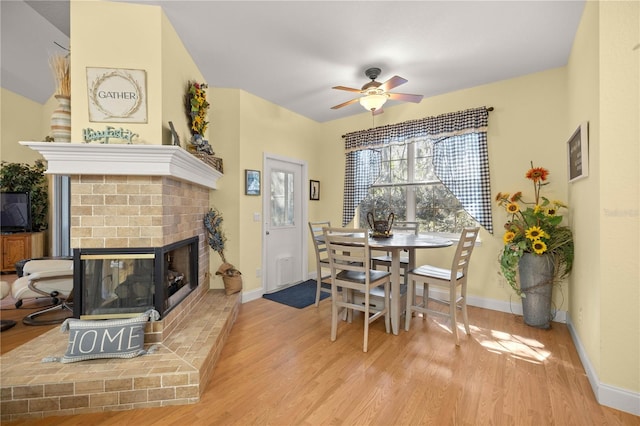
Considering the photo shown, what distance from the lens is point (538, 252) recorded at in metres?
2.48

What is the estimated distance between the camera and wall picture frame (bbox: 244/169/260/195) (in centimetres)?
341

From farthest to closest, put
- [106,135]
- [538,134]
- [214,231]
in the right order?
[214,231]
[538,134]
[106,135]

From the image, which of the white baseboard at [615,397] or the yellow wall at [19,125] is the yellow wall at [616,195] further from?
the yellow wall at [19,125]

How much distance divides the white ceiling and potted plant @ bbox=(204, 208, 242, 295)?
5.15 feet

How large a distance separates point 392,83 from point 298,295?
270cm

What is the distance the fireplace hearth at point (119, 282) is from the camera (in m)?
1.91

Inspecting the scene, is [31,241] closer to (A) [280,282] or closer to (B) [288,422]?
(A) [280,282]

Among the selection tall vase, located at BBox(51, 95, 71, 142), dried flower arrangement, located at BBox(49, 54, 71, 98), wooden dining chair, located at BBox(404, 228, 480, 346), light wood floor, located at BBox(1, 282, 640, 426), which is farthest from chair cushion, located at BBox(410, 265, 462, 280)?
dried flower arrangement, located at BBox(49, 54, 71, 98)

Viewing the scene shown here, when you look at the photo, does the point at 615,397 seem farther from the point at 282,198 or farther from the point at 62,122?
the point at 62,122

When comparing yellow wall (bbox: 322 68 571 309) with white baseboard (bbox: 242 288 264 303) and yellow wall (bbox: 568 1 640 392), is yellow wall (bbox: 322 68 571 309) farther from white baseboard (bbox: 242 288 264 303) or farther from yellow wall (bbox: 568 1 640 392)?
white baseboard (bbox: 242 288 264 303)

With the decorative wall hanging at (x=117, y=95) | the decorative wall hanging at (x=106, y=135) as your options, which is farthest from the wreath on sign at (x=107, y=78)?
the decorative wall hanging at (x=106, y=135)

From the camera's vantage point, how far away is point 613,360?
160 cm

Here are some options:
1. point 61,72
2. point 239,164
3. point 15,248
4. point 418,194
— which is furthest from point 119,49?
point 15,248

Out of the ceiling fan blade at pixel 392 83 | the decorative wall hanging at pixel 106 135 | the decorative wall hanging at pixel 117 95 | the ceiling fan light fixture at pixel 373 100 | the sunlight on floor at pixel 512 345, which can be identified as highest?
the ceiling fan blade at pixel 392 83
